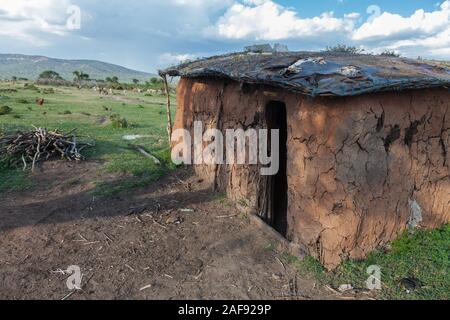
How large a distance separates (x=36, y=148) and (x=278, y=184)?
237 inches

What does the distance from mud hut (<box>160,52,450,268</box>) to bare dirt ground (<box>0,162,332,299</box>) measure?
0.87 m

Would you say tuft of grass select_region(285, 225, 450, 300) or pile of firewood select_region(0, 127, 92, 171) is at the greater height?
pile of firewood select_region(0, 127, 92, 171)

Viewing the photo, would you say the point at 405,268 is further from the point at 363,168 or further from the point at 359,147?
the point at 359,147

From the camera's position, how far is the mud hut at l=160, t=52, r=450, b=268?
511cm

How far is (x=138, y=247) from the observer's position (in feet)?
20.4

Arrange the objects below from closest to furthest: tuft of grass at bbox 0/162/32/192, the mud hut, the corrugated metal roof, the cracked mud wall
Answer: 1. the corrugated metal roof
2. the mud hut
3. the cracked mud wall
4. tuft of grass at bbox 0/162/32/192

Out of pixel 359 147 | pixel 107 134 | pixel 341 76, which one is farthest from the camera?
pixel 107 134

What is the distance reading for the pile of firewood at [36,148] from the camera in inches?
380

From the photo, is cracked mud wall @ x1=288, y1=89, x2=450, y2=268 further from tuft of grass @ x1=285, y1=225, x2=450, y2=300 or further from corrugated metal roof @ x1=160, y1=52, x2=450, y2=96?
corrugated metal roof @ x1=160, y1=52, x2=450, y2=96

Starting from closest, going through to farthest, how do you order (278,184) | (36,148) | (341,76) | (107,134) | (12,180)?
(341,76) < (278,184) < (12,180) < (36,148) < (107,134)

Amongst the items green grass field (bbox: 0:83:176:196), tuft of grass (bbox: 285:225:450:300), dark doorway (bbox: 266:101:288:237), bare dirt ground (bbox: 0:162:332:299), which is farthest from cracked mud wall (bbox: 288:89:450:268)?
green grass field (bbox: 0:83:176:196)

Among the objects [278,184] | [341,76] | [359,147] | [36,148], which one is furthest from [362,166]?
[36,148]

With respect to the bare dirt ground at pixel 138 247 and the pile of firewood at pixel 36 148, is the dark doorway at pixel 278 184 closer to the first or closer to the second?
the bare dirt ground at pixel 138 247
